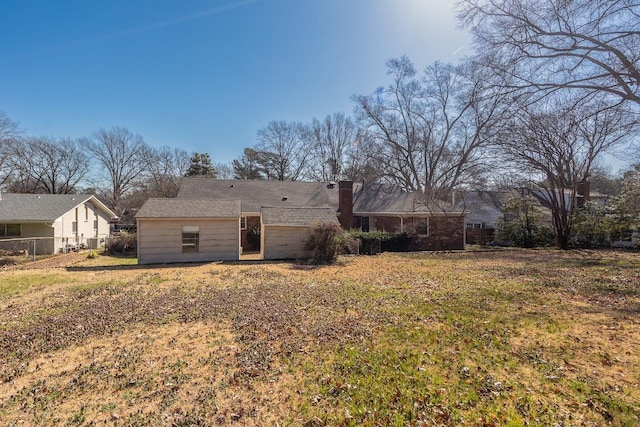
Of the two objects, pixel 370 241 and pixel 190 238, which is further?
pixel 370 241

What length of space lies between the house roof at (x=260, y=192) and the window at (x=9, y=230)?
986cm

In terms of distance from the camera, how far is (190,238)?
14648 mm

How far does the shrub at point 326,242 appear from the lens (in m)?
14.0

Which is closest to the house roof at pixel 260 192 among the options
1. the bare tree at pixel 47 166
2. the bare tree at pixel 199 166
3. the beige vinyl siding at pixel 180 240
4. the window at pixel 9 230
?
the beige vinyl siding at pixel 180 240

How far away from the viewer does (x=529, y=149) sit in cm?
1872

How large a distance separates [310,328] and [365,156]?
28865 millimetres

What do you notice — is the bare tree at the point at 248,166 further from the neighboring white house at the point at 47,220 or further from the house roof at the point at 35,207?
the house roof at the point at 35,207

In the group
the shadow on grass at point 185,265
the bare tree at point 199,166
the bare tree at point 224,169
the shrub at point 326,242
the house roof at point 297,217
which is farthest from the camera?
the bare tree at point 224,169

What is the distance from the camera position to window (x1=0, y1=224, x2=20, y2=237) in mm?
19031

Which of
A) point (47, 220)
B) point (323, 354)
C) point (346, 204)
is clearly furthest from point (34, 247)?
point (323, 354)

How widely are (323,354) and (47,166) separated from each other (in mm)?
46583

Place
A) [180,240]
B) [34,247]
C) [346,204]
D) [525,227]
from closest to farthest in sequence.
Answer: [180,240] → [34,247] → [346,204] → [525,227]

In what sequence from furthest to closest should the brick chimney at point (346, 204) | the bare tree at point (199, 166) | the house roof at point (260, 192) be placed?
1. the bare tree at point (199, 166)
2. the house roof at point (260, 192)
3. the brick chimney at point (346, 204)

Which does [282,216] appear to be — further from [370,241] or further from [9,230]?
[9,230]
